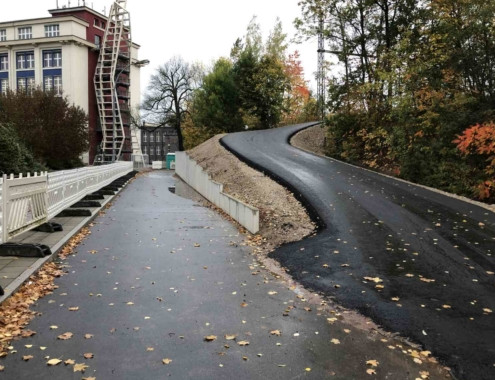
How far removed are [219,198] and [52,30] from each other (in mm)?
50114

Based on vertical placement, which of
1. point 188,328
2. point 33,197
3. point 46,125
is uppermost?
point 46,125

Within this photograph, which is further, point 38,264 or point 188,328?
point 38,264

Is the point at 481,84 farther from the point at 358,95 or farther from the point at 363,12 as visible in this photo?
the point at 363,12

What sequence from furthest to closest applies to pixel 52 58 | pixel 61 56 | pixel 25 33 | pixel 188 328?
pixel 25 33, pixel 52 58, pixel 61 56, pixel 188 328

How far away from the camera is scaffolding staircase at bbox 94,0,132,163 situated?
5356 cm

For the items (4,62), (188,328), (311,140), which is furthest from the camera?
(4,62)

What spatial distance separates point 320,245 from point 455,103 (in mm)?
9454

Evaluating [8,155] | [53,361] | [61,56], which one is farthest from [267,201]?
[61,56]

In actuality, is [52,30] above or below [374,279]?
above

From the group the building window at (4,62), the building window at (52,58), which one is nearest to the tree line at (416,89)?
the building window at (52,58)

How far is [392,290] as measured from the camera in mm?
6285

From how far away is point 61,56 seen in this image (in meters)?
54.2

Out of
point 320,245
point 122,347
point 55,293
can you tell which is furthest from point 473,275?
point 55,293

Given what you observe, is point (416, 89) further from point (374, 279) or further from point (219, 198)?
point (374, 279)
